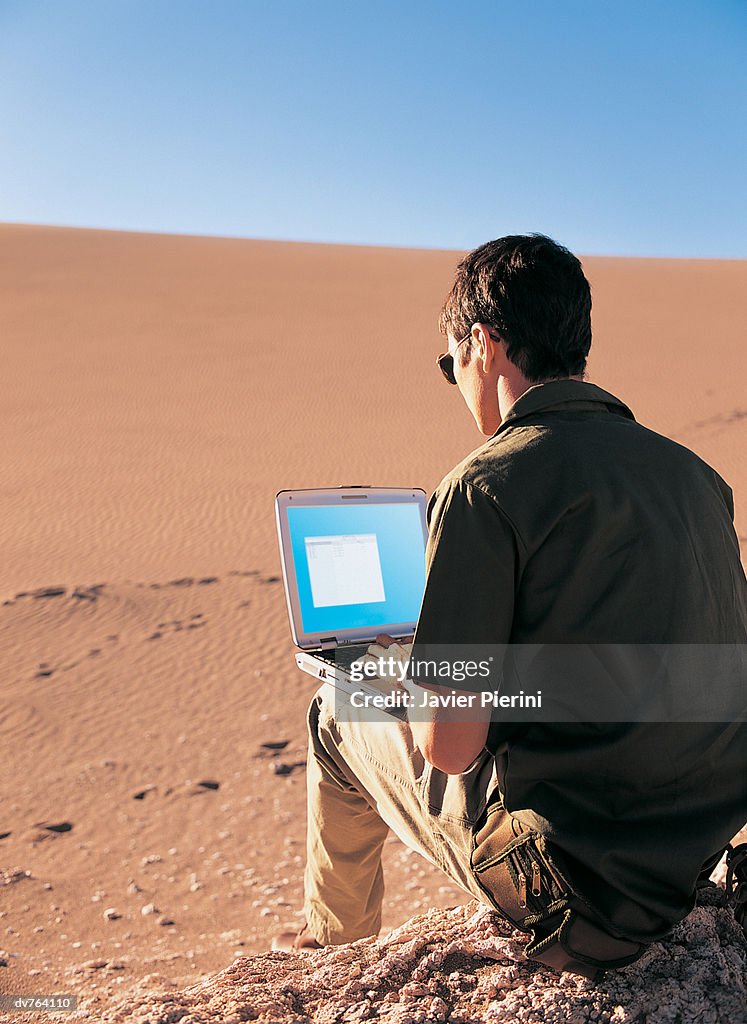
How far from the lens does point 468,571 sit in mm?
1313

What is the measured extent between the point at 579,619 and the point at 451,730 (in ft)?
0.89

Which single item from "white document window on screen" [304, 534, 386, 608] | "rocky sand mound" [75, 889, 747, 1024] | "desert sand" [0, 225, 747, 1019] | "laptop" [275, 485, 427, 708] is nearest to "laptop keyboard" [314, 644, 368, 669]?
"laptop" [275, 485, 427, 708]

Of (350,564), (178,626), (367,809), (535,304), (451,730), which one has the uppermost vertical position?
(535,304)

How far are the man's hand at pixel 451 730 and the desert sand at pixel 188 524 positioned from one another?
1.79 metres

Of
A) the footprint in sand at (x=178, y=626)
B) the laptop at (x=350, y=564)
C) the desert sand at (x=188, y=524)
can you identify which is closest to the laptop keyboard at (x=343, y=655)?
the laptop at (x=350, y=564)

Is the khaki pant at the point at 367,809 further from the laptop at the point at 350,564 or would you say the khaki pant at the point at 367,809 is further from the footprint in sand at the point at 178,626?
the footprint in sand at the point at 178,626

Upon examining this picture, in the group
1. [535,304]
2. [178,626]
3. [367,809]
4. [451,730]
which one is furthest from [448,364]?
[178,626]

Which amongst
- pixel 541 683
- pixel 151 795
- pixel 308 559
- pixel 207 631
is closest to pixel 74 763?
pixel 151 795

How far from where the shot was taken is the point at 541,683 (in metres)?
1.38

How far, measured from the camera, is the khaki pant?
1.68 meters

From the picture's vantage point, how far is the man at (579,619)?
1.33 m

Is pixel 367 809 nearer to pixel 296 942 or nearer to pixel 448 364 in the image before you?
pixel 296 942

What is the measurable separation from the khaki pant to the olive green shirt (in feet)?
0.89

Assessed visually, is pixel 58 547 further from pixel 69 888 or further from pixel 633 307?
pixel 633 307
